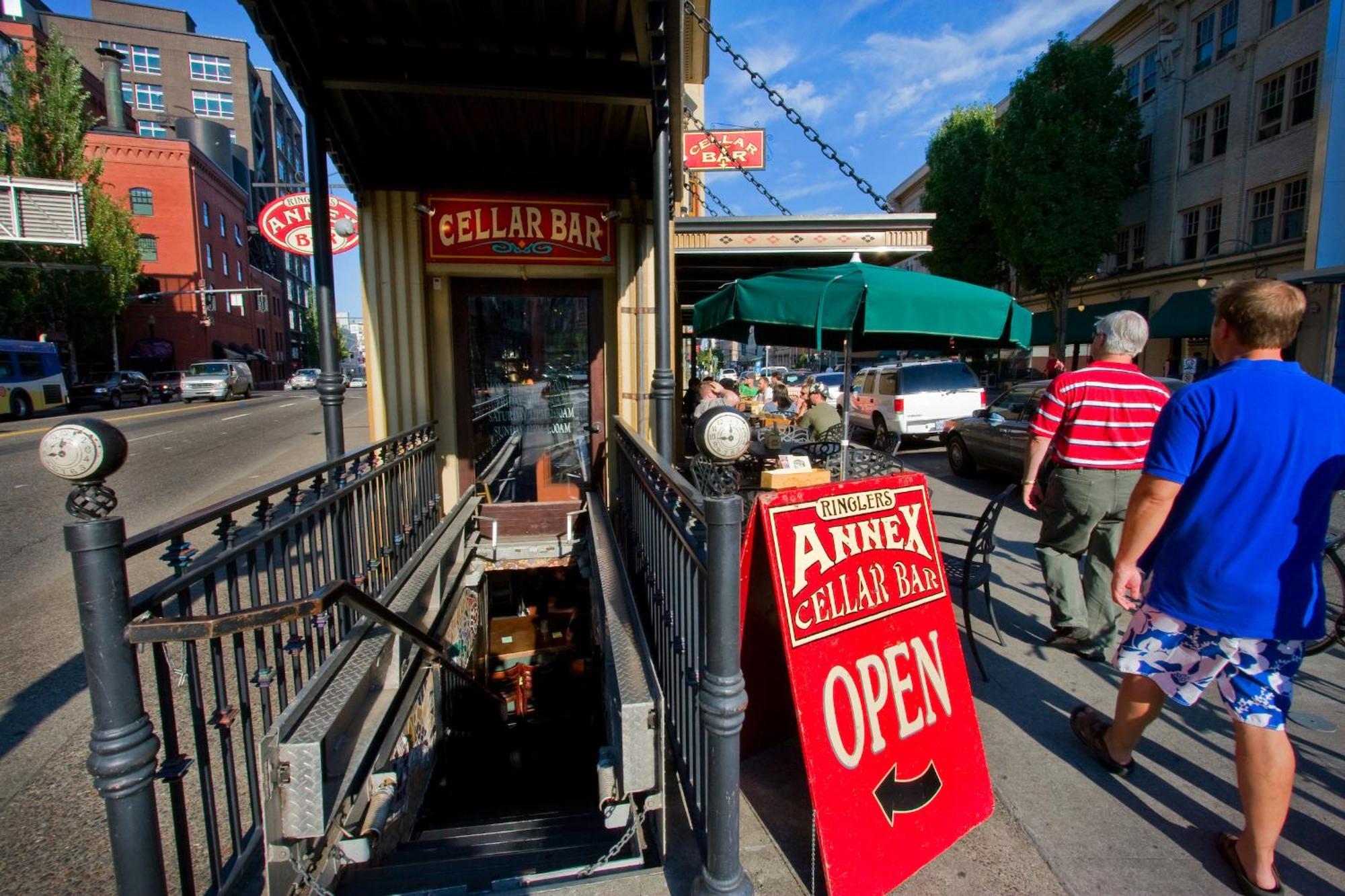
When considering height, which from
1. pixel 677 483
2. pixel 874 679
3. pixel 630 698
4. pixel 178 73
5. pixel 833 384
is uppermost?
pixel 178 73

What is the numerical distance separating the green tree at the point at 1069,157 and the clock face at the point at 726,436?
25.3 metres

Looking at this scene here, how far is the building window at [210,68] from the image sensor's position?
51969 millimetres

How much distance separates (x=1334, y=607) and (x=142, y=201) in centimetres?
5028

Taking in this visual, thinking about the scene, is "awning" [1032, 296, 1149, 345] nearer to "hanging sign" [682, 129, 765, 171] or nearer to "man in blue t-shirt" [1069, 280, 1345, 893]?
"hanging sign" [682, 129, 765, 171]

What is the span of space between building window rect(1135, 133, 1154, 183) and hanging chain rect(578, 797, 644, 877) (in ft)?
93.2

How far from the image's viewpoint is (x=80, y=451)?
4.86 ft

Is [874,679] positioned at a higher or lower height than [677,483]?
lower

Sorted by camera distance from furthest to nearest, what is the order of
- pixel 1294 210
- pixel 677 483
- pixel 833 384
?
pixel 833 384
pixel 1294 210
pixel 677 483

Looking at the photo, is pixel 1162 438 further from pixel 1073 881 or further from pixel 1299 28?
pixel 1299 28

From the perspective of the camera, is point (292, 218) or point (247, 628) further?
point (292, 218)

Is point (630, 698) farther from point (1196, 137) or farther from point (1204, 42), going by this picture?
point (1204, 42)

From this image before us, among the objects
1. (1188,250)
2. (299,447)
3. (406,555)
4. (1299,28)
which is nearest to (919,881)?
(406,555)

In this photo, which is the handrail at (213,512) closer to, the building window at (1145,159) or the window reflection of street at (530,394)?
the window reflection of street at (530,394)

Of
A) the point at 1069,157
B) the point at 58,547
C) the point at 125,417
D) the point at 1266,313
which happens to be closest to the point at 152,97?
the point at 125,417
